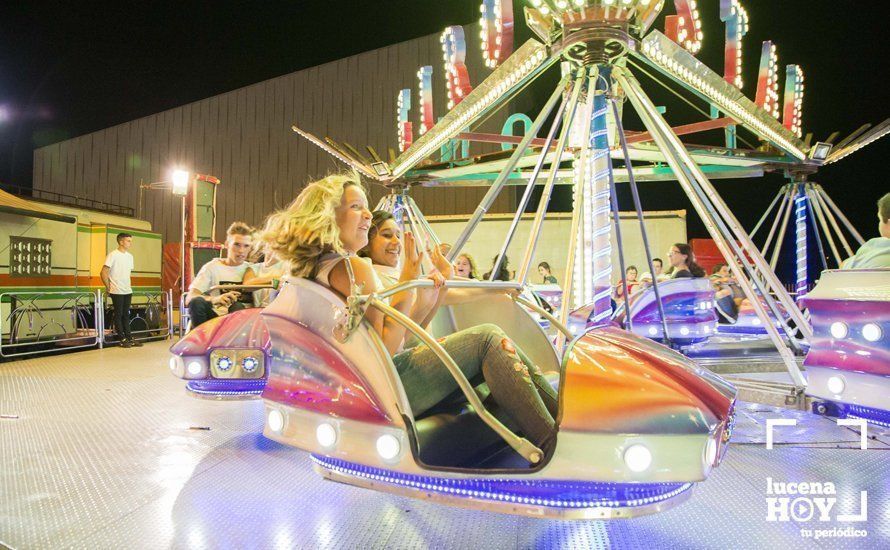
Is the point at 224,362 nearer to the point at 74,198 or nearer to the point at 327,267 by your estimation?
the point at 327,267

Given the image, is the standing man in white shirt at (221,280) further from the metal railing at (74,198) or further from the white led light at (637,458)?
the metal railing at (74,198)

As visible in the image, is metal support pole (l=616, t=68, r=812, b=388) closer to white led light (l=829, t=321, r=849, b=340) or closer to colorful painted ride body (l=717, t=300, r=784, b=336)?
white led light (l=829, t=321, r=849, b=340)

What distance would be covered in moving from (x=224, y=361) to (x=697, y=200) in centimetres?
318

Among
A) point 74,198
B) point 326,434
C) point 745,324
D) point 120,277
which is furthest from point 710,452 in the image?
point 74,198

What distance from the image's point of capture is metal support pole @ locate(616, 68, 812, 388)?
3.22m

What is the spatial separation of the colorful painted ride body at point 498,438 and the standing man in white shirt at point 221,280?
1860 millimetres

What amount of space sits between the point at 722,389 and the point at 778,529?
69 cm

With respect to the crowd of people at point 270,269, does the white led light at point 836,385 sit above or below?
below

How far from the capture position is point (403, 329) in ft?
5.69

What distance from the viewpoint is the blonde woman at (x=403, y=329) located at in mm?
1618

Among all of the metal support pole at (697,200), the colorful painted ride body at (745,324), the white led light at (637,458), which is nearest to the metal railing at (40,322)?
the metal support pole at (697,200)

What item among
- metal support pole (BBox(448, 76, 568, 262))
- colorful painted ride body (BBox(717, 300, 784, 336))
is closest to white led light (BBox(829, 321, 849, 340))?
metal support pole (BBox(448, 76, 568, 262))

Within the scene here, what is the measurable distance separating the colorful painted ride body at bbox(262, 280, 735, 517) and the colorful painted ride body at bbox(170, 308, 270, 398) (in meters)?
1.17

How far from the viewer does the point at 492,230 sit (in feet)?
36.3
